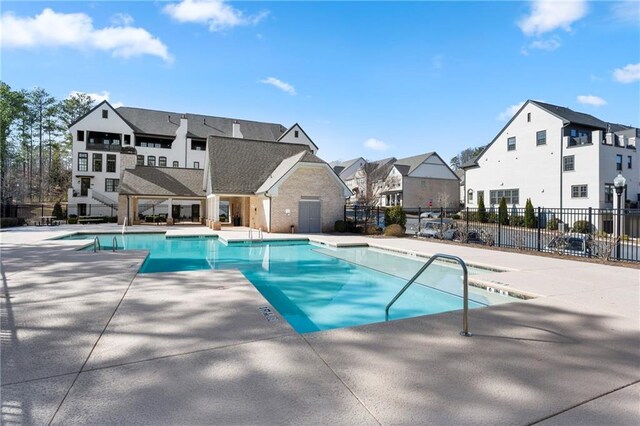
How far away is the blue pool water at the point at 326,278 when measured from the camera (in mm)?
6833

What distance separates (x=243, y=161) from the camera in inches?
1046

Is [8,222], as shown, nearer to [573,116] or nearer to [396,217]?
[396,217]

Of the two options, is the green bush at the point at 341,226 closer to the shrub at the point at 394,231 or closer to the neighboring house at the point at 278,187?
the neighboring house at the point at 278,187

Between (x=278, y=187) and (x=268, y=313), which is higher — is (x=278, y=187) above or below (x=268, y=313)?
above

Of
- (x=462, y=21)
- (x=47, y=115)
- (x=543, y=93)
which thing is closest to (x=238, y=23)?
(x=462, y=21)

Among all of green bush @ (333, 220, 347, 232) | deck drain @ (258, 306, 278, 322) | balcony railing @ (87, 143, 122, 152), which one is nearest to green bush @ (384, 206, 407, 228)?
green bush @ (333, 220, 347, 232)

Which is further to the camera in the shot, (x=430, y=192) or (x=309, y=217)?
(x=430, y=192)

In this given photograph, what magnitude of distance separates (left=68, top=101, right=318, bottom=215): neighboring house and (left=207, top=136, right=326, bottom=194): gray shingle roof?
6.49 meters

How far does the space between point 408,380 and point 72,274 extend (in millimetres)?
8044

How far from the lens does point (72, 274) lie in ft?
25.0

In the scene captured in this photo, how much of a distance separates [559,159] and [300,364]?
3307 cm

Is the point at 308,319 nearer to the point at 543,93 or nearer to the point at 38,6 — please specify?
the point at 38,6

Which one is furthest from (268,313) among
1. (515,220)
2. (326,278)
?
(515,220)

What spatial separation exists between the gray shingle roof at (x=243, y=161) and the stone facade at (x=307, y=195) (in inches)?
40.3
